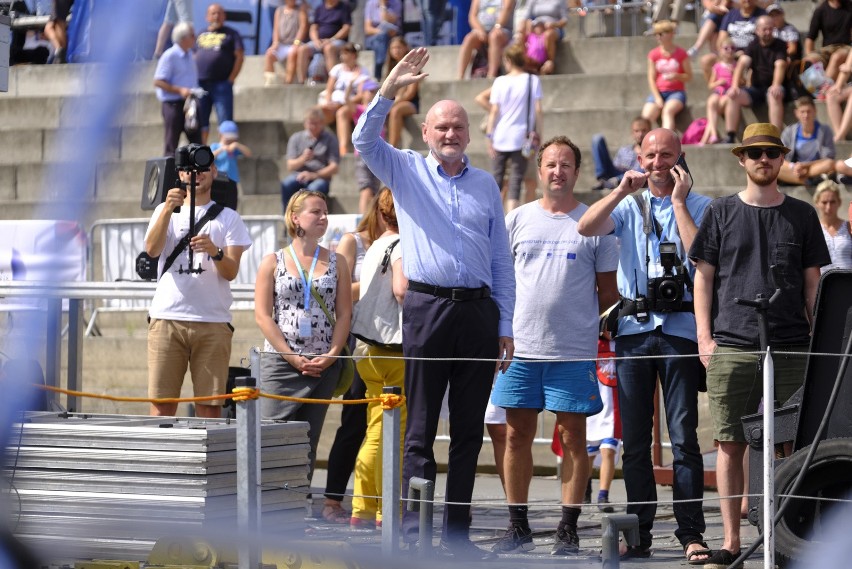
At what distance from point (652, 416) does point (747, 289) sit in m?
0.76

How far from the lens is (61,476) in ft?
17.5

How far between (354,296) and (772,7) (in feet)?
25.5

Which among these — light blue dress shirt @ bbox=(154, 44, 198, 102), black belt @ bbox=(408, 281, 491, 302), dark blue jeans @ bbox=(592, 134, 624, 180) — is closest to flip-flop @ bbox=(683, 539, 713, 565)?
black belt @ bbox=(408, 281, 491, 302)

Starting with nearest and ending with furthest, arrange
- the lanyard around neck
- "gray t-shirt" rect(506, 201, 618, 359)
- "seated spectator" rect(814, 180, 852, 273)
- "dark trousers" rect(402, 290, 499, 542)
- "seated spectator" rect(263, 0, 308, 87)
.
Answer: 1. "dark trousers" rect(402, 290, 499, 542)
2. "gray t-shirt" rect(506, 201, 618, 359)
3. the lanyard around neck
4. "seated spectator" rect(814, 180, 852, 273)
5. "seated spectator" rect(263, 0, 308, 87)

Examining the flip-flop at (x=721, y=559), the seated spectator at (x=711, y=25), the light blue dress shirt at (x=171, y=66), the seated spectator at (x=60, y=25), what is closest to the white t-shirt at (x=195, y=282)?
the light blue dress shirt at (x=171, y=66)

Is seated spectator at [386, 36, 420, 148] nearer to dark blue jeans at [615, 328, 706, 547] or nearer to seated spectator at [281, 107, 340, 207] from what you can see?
seated spectator at [281, 107, 340, 207]

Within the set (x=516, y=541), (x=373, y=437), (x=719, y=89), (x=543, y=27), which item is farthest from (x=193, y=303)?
(x=543, y=27)

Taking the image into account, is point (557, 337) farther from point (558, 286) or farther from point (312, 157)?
point (312, 157)

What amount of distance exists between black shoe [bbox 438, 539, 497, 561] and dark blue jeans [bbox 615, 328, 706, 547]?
26.7 inches

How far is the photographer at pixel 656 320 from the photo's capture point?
20.0 feet

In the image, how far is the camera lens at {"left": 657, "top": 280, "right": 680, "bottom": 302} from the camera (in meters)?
6.16

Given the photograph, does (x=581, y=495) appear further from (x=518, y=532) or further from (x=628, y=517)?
(x=628, y=517)

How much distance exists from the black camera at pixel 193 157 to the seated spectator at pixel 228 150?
24.5ft

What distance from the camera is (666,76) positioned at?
13.9 m
